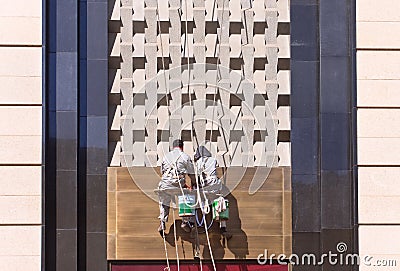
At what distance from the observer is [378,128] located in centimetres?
987

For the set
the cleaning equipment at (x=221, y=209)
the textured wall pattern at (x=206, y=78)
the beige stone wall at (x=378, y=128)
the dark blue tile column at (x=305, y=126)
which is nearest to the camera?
the cleaning equipment at (x=221, y=209)

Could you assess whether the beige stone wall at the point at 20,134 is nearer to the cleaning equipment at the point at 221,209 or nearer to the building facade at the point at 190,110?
the building facade at the point at 190,110

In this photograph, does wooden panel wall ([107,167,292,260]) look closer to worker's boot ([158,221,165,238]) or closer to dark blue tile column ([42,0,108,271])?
worker's boot ([158,221,165,238])

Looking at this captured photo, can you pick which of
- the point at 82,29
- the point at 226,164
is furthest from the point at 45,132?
the point at 226,164

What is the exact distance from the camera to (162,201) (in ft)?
32.0

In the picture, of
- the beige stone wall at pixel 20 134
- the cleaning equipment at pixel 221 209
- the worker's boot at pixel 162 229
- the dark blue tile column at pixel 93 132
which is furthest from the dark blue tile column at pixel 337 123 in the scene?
the beige stone wall at pixel 20 134

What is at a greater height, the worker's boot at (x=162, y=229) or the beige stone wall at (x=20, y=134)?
the beige stone wall at (x=20, y=134)

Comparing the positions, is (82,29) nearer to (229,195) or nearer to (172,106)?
(172,106)

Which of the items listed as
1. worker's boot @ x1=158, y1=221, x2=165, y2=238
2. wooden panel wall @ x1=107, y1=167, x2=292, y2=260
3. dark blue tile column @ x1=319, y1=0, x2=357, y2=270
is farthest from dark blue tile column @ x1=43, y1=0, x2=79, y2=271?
dark blue tile column @ x1=319, y1=0, x2=357, y2=270

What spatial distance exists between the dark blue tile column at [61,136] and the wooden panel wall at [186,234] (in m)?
0.48

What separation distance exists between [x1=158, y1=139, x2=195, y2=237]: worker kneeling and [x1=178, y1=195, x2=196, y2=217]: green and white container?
0.13 metres

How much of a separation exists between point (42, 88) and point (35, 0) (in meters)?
1.08

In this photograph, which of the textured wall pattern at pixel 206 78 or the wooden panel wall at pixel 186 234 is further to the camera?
the textured wall pattern at pixel 206 78

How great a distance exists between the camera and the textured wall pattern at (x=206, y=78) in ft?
33.0
